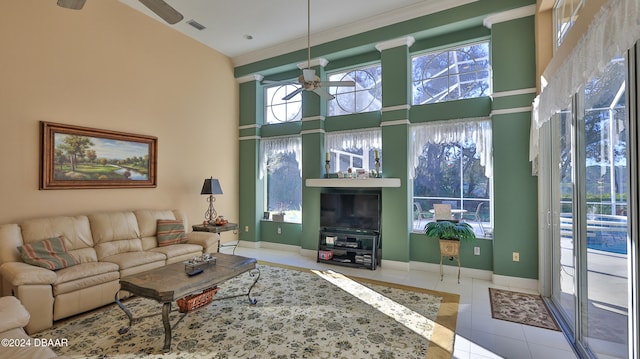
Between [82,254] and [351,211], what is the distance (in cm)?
388

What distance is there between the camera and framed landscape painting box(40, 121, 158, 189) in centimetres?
370

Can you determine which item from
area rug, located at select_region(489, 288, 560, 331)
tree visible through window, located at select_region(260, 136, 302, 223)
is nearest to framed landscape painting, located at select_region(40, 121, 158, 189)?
tree visible through window, located at select_region(260, 136, 302, 223)

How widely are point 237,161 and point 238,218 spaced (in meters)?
1.31

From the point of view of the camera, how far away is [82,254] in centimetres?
348

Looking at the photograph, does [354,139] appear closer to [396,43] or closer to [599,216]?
[396,43]

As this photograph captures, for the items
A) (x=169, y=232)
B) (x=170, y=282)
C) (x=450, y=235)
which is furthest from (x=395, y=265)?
(x=169, y=232)

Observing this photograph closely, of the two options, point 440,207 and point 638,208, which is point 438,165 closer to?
point 440,207

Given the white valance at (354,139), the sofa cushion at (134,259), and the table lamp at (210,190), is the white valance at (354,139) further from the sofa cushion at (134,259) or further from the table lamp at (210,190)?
the sofa cushion at (134,259)

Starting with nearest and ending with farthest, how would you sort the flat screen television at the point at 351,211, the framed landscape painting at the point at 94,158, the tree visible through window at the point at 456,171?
1. the framed landscape painting at the point at 94,158
2. the tree visible through window at the point at 456,171
3. the flat screen television at the point at 351,211

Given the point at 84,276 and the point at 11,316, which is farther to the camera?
the point at 84,276

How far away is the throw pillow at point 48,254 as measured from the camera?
9.86ft

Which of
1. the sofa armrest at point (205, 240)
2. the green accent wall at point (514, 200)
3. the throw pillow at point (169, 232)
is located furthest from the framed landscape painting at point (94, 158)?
the green accent wall at point (514, 200)

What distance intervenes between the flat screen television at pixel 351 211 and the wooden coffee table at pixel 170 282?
88.9 inches

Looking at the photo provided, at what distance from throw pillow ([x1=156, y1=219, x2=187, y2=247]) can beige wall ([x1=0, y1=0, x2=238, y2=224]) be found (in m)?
0.61
